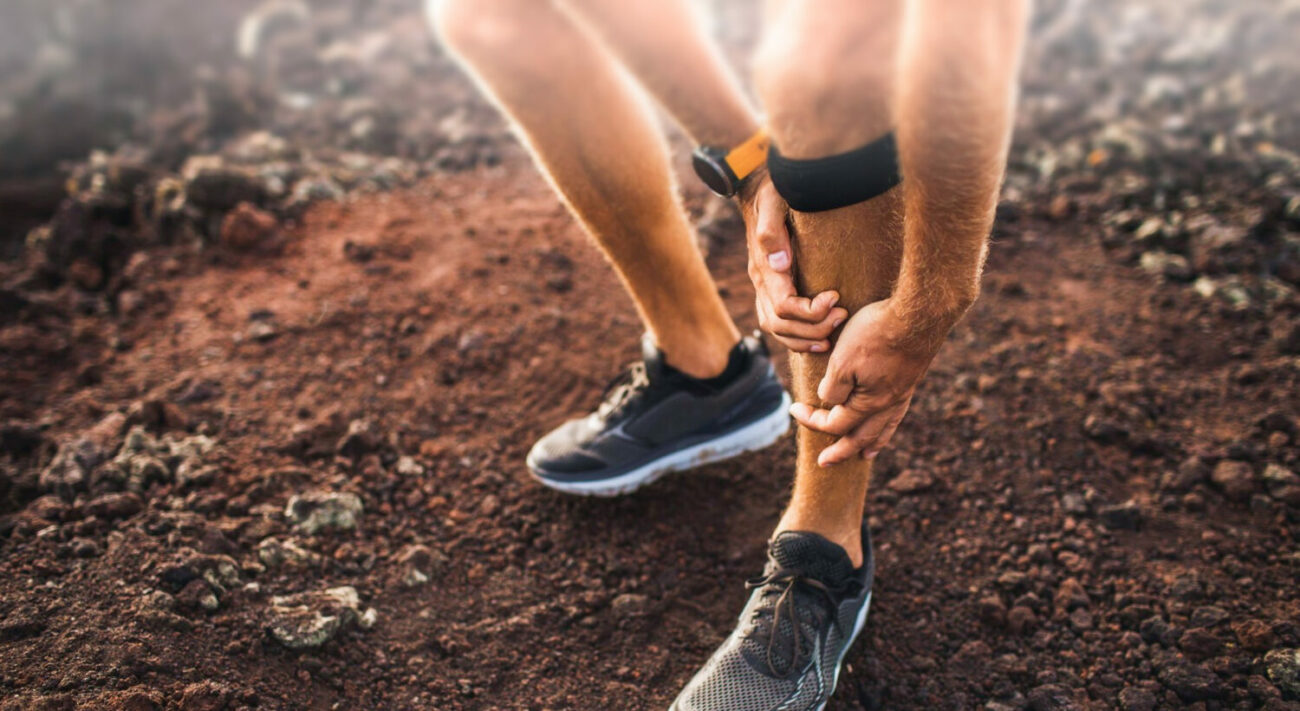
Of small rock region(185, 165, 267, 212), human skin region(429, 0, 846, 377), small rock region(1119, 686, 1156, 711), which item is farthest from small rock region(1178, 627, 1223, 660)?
small rock region(185, 165, 267, 212)

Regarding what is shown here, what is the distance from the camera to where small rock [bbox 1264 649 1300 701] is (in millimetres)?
1517

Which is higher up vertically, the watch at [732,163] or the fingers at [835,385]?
the watch at [732,163]

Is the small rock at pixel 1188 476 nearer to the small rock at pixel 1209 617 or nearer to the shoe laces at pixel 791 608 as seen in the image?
the small rock at pixel 1209 617

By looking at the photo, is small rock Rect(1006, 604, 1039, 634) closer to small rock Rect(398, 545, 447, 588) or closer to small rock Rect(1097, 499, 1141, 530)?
small rock Rect(1097, 499, 1141, 530)

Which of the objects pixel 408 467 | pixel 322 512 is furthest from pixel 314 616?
pixel 408 467

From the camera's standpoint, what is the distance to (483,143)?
376 cm

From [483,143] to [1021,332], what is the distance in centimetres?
249

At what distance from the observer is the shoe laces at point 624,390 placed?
1.99 metres

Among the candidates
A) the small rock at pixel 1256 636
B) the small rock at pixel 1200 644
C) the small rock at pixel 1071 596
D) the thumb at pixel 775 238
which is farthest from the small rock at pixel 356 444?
the small rock at pixel 1256 636

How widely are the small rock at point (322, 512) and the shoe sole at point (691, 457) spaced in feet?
1.46

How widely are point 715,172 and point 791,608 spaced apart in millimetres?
863

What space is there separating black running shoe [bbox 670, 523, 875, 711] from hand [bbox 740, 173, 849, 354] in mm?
480

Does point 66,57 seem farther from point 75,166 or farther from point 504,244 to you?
point 504,244

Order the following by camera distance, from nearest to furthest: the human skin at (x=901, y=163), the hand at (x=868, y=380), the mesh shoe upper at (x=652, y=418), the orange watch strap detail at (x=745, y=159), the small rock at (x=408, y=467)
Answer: the human skin at (x=901, y=163), the hand at (x=868, y=380), the orange watch strap detail at (x=745, y=159), the mesh shoe upper at (x=652, y=418), the small rock at (x=408, y=467)
